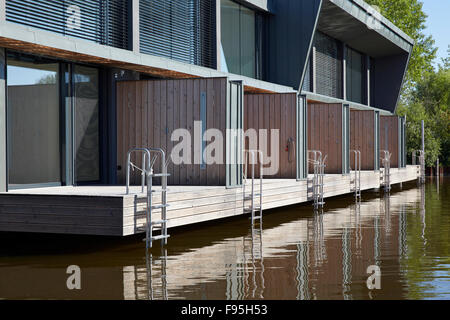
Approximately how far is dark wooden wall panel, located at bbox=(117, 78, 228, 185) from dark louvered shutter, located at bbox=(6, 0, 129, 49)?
37.1 inches

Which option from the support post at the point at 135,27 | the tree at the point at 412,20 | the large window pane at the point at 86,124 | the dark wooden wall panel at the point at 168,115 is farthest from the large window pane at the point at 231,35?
the tree at the point at 412,20

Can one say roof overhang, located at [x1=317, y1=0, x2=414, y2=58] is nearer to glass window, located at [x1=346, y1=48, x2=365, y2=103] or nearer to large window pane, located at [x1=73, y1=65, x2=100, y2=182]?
glass window, located at [x1=346, y1=48, x2=365, y2=103]

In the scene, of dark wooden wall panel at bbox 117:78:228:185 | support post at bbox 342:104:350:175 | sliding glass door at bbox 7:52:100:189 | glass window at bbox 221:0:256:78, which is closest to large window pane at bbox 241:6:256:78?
glass window at bbox 221:0:256:78

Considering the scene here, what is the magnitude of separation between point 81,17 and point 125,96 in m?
1.71

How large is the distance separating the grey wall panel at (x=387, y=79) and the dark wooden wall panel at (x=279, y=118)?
1421 cm

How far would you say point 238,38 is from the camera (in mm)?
16859

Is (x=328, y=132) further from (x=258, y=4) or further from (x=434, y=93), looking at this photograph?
(x=434, y=93)

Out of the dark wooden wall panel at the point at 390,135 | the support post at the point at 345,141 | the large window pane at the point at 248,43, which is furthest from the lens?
the dark wooden wall panel at the point at 390,135

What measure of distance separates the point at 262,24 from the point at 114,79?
7.30 meters

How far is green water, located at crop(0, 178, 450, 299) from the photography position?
6.03 metres

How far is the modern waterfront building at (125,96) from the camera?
31.8 ft

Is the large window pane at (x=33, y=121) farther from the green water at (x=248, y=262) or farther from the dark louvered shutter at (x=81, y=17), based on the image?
the green water at (x=248, y=262)
